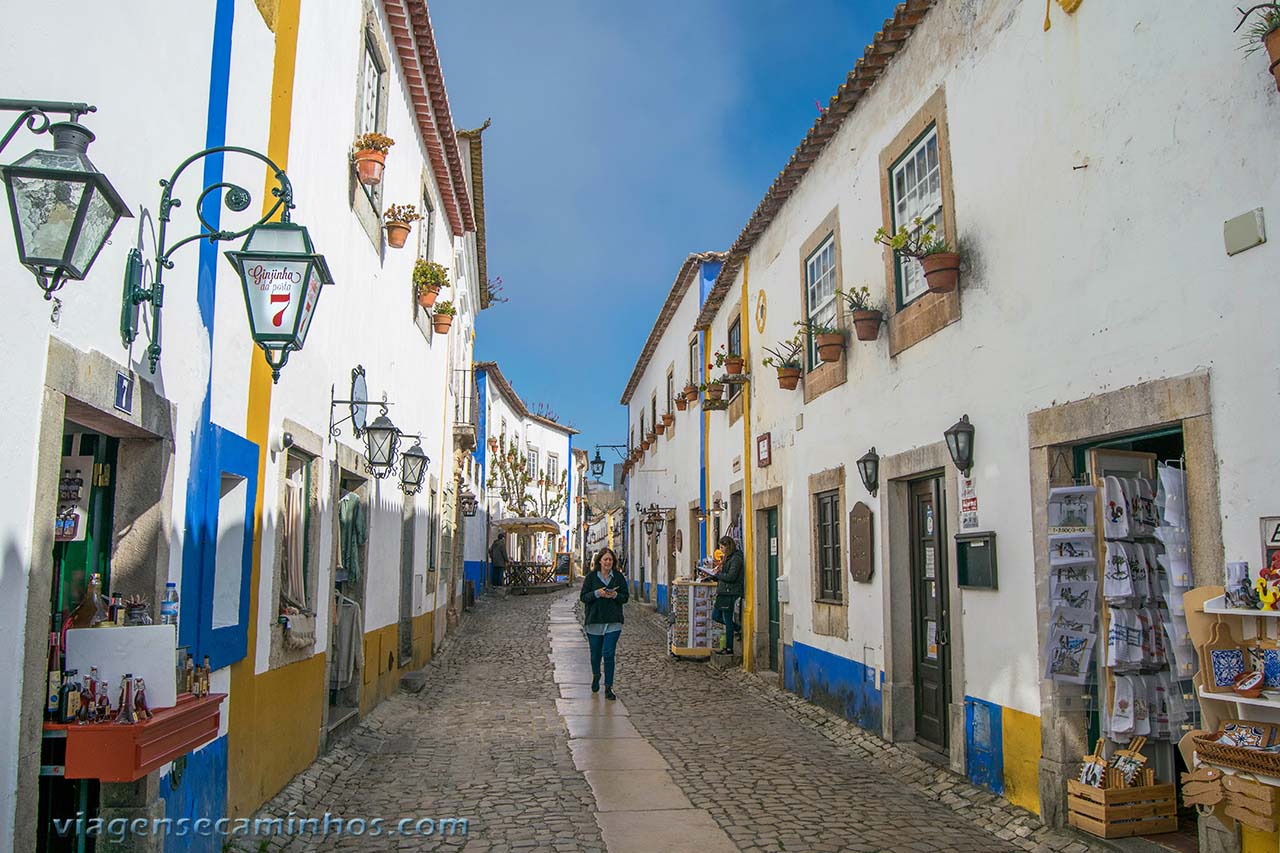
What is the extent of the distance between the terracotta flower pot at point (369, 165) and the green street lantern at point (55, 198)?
523 cm

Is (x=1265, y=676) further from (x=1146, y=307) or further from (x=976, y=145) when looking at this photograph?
(x=976, y=145)

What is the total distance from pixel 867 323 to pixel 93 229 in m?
6.47

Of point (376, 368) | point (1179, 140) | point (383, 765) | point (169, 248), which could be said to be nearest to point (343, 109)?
point (376, 368)

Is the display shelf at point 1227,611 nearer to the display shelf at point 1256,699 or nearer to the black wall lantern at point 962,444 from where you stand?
the display shelf at point 1256,699

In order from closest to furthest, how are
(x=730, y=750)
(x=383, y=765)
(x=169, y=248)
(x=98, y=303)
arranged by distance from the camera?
(x=98, y=303)
(x=169, y=248)
(x=383, y=765)
(x=730, y=750)

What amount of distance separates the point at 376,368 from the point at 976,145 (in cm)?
585

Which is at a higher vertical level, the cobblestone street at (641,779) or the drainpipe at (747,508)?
the drainpipe at (747,508)

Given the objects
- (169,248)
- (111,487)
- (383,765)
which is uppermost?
(169,248)

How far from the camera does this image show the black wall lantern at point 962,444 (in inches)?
272

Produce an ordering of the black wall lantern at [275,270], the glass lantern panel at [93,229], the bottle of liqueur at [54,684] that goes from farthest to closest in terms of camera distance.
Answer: the black wall lantern at [275,270] < the bottle of liqueur at [54,684] < the glass lantern panel at [93,229]

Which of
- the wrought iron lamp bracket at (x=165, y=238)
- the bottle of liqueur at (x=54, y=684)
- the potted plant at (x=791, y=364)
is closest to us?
the bottle of liqueur at (x=54, y=684)

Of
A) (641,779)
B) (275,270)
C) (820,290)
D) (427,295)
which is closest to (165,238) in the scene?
(275,270)

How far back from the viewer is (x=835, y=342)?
9516 mm

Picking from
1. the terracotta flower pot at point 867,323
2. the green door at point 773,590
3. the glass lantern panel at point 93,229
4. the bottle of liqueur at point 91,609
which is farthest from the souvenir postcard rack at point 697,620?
the glass lantern panel at point 93,229
